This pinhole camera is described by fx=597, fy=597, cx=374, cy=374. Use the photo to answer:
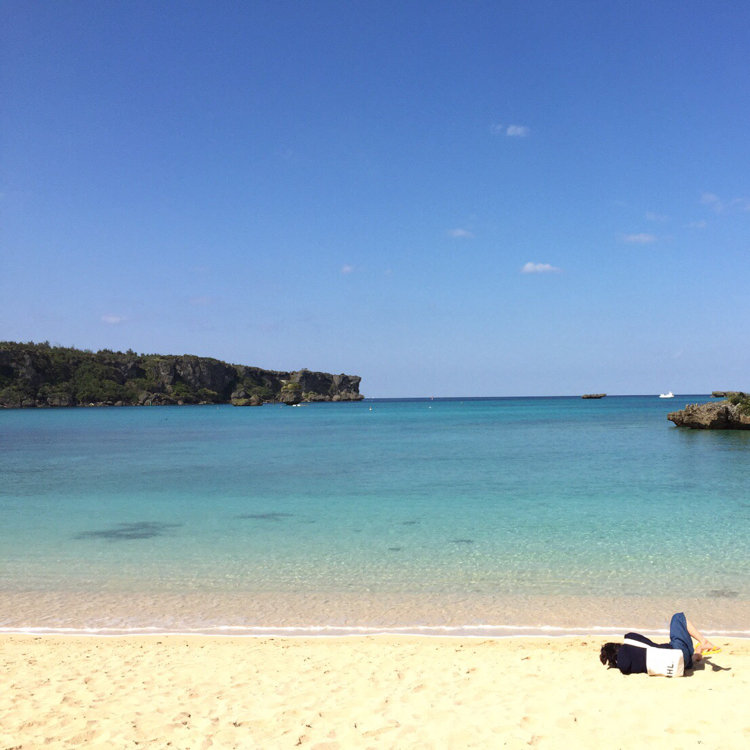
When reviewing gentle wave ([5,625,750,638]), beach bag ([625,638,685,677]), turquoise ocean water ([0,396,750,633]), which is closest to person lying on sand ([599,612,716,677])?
beach bag ([625,638,685,677])

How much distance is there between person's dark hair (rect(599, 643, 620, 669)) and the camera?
7551mm

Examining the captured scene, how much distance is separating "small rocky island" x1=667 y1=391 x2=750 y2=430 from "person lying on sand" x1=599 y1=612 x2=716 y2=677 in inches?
1866

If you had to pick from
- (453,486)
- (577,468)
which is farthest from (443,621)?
(577,468)

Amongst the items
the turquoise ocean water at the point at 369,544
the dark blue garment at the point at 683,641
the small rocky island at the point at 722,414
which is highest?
the small rocky island at the point at 722,414

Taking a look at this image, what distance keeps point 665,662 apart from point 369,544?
8.46m

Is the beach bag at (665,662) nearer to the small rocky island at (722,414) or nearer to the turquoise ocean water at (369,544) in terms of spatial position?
the turquoise ocean water at (369,544)

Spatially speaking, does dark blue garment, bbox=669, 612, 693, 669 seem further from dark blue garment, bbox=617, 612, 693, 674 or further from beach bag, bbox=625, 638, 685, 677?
beach bag, bbox=625, 638, 685, 677

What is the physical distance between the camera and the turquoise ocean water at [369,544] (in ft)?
34.1

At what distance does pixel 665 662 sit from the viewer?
23.6 ft

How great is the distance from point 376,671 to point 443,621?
7.81 ft

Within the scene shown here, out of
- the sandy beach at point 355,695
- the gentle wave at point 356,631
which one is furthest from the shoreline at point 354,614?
the sandy beach at point 355,695

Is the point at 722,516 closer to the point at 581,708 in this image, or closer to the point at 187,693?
the point at 581,708

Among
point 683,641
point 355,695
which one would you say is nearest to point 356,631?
point 355,695

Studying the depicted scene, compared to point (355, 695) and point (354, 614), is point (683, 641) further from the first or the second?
point (354, 614)
